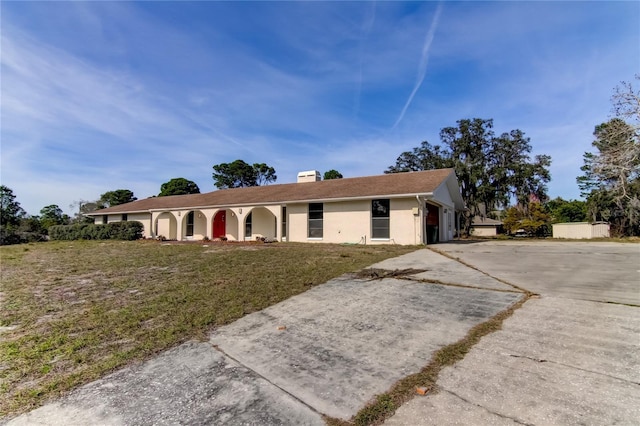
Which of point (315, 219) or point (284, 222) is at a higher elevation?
point (315, 219)

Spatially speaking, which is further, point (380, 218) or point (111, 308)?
point (380, 218)

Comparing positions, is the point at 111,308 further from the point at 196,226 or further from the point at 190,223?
the point at 190,223

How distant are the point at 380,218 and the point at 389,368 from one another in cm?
1313

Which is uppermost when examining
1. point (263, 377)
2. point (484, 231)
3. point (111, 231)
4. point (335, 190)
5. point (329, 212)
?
point (335, 190)

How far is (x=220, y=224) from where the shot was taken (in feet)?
73.9

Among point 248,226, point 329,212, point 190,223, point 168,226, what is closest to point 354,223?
point 329,212

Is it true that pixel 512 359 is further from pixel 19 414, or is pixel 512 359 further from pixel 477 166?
pixel 477 166

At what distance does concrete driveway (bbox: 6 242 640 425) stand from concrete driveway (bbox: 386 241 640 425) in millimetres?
12

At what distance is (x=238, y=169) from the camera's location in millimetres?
53656

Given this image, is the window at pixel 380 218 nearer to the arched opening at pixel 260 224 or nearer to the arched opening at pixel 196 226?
the arched opening at pixel 260 224

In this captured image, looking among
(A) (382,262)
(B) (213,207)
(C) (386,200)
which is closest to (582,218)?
(C) (386,200)

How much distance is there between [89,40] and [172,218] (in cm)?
1675

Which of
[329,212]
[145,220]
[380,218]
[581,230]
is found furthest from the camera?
[145,220]

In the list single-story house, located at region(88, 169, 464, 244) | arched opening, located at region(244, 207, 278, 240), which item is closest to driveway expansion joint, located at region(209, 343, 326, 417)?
single-story house, located at region(88, 169, 464, 244)
